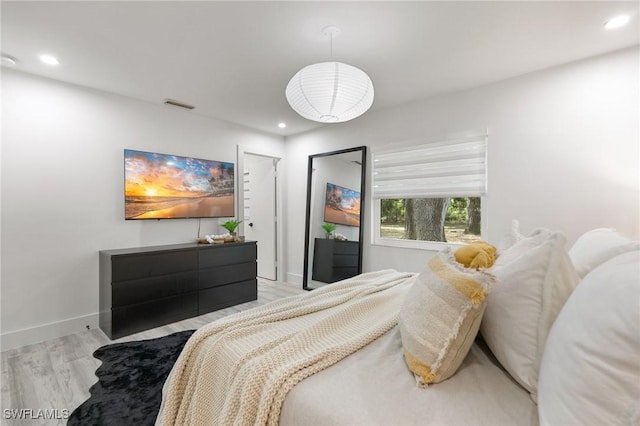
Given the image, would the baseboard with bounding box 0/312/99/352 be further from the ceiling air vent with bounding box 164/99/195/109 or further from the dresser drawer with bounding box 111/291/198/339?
the ceiling air vent with bounding box 164/99/195/109

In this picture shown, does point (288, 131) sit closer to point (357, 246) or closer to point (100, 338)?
point (357, 246)

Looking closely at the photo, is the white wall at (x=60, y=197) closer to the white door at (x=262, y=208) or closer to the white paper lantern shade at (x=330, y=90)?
the white door at (x=262, y=208)

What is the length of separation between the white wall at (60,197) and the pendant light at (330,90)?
7.74 feet

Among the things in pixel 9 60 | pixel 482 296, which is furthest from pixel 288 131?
pixel 482 296

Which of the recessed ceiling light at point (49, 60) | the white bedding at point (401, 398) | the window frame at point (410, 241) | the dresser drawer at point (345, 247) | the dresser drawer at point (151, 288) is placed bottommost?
the dresser drawer at point (151, 288)

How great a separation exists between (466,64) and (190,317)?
12.4ft

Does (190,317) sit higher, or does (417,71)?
(417,71)

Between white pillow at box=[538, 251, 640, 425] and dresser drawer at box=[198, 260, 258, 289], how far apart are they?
11.0 ft

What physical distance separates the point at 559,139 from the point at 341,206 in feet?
8.04

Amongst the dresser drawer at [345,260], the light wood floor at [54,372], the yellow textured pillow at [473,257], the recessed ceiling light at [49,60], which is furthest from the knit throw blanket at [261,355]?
the recessed ceiling light at [49,60]

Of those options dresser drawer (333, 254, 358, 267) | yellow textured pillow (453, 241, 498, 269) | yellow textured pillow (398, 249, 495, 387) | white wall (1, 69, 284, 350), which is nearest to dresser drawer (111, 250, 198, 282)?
white wall (1, 69, 284, 350)

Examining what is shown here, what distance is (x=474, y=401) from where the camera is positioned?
34.1 inches

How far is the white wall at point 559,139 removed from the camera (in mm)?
2410

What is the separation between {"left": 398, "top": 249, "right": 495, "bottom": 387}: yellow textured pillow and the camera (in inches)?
35.6
